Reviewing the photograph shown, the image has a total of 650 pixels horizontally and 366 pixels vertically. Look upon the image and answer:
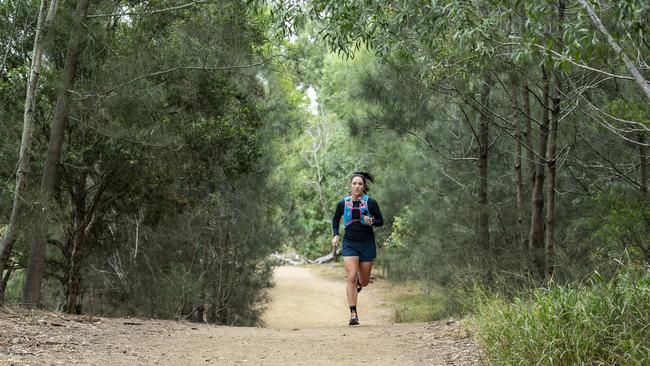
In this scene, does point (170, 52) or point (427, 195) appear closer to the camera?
point (170, 52)

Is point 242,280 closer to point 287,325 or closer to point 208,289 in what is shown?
point 208,289

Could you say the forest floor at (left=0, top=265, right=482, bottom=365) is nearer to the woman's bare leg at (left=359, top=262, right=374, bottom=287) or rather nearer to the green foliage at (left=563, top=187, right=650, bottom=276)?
the woman's bare leg at (left=359, top=262, right=374, bottom=287)

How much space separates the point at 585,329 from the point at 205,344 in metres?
3.97

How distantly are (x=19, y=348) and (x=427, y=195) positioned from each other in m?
14.1

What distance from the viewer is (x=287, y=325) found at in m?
Answer: 19.5

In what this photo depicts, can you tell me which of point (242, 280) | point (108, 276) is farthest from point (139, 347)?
point (242, 280)

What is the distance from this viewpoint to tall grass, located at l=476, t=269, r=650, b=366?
479cm

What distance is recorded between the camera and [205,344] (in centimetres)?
745

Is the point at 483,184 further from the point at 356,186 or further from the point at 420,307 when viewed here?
the point at 420,307

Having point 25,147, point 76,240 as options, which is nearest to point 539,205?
point 25,147

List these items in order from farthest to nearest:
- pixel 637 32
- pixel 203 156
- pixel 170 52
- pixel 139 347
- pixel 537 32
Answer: pixel 203 156
pixel 170 52
pixel 139 347
pixel 537 32
pixel 637 32

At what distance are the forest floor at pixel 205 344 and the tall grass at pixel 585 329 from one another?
2.69 feet

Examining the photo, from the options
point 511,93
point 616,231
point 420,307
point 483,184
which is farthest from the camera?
point 420,307

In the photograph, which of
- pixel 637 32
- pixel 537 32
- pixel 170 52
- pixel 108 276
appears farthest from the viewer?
pixel 108 276
